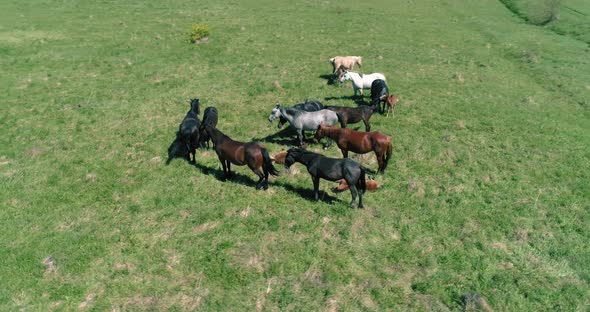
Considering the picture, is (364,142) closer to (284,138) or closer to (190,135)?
(284,138)

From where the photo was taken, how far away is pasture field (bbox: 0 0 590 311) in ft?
26.7

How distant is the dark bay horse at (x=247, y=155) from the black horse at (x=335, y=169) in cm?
72

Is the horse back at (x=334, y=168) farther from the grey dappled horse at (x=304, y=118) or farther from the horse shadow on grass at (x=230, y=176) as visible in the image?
the grey dappled horse at (x=304, y=118)

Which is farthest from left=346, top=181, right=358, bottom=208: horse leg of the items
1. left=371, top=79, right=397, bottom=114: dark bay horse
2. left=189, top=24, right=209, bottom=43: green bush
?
left=189, top=24, right=209, bottom=43: green bush

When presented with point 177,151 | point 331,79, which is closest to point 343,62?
point 331,79

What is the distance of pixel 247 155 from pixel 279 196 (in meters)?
1.58

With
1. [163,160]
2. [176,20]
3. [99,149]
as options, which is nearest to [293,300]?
[163,160]

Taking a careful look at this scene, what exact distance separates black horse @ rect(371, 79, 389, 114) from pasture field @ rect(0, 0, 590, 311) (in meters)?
0.72

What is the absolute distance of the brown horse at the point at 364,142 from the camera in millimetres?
11289

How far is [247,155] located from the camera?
34.8ft

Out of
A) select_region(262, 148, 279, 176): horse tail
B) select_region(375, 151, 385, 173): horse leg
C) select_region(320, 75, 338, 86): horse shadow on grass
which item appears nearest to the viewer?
select_region(262, 148, 279, 176): horse tail

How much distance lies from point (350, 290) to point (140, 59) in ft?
70.3

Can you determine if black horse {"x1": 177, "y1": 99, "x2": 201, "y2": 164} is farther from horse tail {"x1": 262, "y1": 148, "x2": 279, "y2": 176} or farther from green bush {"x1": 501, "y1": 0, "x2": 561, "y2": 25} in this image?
green bush {"x1": 501, "y1": 0, "x2": 561, "y2": 25}

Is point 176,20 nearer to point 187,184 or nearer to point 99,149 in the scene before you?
point 99,149
